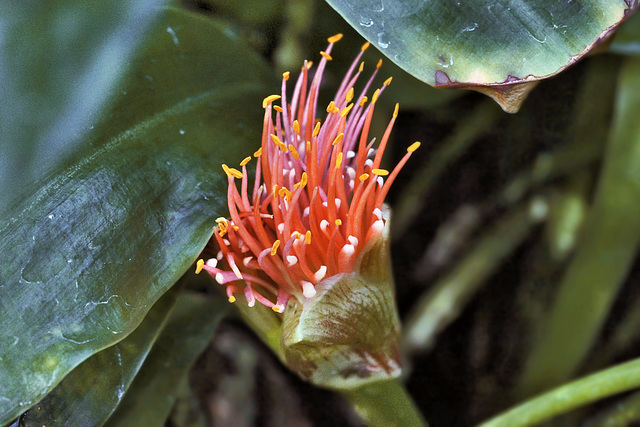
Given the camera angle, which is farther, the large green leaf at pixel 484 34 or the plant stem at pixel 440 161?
the plant stem at pixel 440 161

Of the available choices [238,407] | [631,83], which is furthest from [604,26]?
[238,407]

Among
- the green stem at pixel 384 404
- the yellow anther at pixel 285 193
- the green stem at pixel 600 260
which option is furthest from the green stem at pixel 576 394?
the yellow anther at pixel 285 193

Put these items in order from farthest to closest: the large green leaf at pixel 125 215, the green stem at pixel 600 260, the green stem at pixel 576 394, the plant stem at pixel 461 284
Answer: the plant stem at pixel 461 284
the green stem at pixel 600 260
the green stem at pixel 576 394
the large green leaf at pixel 125 215

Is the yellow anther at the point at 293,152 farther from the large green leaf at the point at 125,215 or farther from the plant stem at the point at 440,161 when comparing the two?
the plant stem at the point at 440,161

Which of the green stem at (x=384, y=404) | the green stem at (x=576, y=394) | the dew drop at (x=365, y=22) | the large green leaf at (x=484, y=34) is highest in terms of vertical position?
the large green leaf at (x=484, y=34)

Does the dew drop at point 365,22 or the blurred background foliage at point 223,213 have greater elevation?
the dew drop at point 365,22

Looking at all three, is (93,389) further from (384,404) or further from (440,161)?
(440,161)
